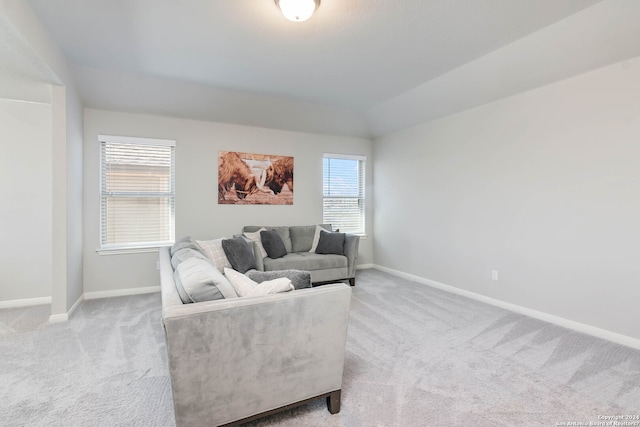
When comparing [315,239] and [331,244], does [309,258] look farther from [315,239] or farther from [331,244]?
[315,239]

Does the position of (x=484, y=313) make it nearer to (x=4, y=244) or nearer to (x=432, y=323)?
(x=432, y=323)

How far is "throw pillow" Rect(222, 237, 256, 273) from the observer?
3.52m

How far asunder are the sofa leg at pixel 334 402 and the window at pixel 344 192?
3.88m

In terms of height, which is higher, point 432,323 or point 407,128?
point 407,128

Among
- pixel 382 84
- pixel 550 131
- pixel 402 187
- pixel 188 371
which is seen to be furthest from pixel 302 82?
pixel 188 371

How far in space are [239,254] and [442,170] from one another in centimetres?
313

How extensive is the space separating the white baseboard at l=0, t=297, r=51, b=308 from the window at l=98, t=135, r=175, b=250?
0.87 meters

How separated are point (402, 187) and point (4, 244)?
5521mm

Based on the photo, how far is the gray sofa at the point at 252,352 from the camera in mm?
1408

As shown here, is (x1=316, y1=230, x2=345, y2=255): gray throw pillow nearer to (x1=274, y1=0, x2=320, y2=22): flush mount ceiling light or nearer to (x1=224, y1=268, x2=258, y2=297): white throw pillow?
(x1=224, y1=268, x2=258, y2=297): white throw pillow

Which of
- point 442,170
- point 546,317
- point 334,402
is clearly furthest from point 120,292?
point 546,317

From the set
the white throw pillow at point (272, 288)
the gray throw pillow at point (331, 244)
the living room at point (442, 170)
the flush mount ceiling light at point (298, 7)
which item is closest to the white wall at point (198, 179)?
the living room at point (442, 170)

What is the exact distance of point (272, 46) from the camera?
3004 mm

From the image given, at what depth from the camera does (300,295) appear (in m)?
1.65
